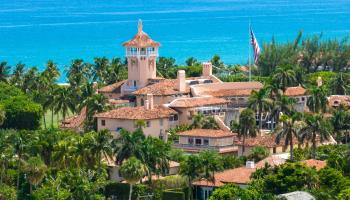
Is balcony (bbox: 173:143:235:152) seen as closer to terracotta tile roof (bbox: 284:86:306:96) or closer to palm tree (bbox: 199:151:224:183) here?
palm tree (bbox: 199:151:224:183)

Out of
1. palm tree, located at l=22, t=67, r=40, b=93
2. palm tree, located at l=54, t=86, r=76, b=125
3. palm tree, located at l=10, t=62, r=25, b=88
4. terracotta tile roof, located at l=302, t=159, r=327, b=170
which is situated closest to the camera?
terracotta tile roof, located at l=302, t=159, r=327, b=170

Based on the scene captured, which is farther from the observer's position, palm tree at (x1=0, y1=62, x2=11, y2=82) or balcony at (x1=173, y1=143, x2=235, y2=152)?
palm tree at (x1=0, y1=62, x2=11, y2=82)

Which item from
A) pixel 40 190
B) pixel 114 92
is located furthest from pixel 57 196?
pixel 114 92

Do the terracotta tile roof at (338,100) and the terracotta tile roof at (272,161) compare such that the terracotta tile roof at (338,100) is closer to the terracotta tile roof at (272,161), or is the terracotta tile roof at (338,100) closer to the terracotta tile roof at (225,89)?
the terracotta tile roof at (225,89)

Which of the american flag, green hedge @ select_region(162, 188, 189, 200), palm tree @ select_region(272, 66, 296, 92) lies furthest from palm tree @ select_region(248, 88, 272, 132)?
the american flag

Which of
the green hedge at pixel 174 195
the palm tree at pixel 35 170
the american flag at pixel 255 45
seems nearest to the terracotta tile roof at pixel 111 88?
the american flag at pixel 255 45

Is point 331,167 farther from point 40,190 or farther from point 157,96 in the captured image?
point 157,96

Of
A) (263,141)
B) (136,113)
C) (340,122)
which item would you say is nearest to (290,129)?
(263,141)
